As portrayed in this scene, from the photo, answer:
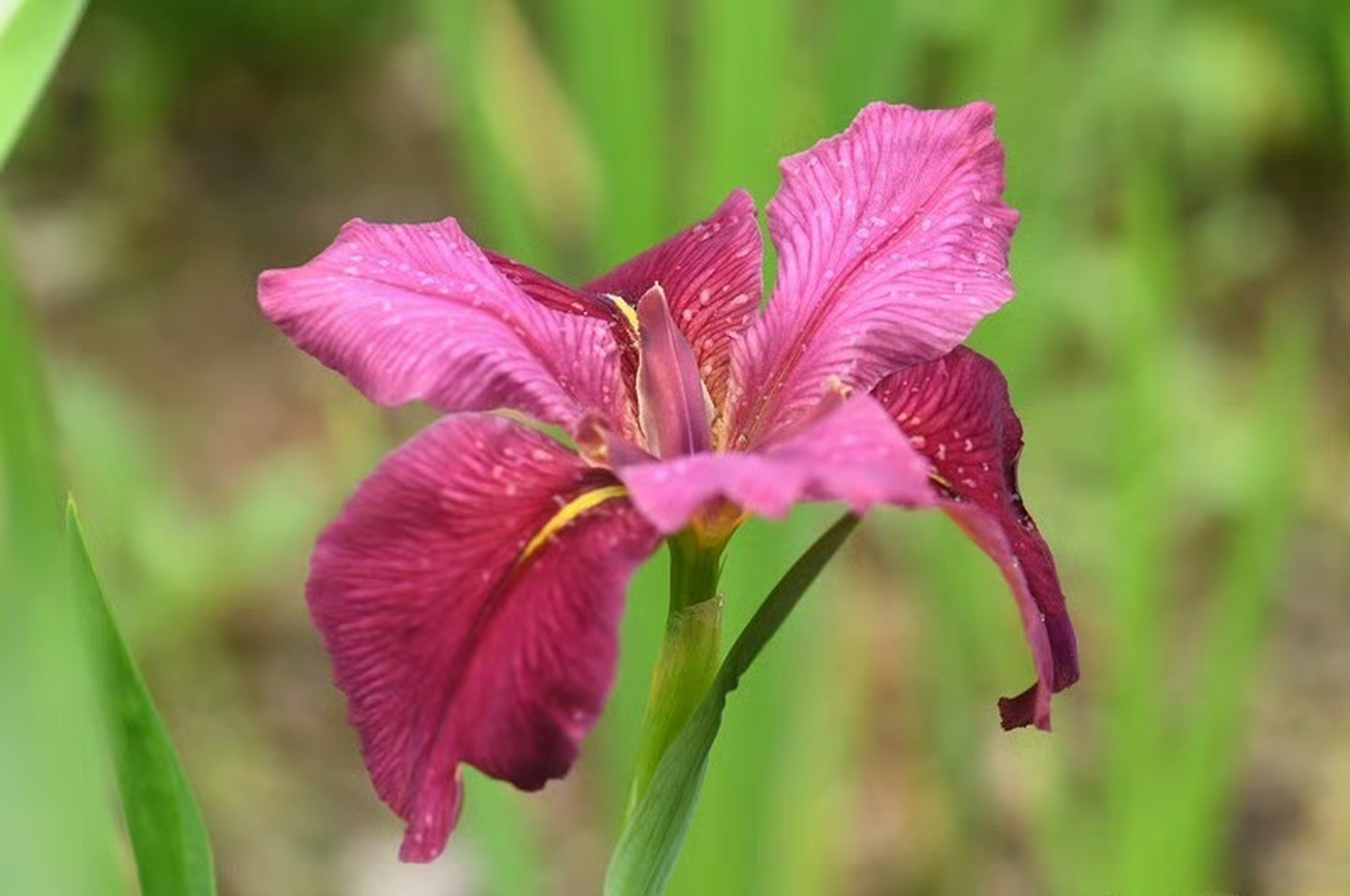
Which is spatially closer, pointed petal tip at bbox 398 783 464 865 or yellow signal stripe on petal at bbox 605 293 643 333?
pointed petal tip at bbox 398 783 464 865

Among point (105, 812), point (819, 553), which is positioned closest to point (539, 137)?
point (105, 812)

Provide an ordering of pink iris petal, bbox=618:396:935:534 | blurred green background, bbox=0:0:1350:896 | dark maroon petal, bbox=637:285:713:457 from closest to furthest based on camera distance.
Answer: pink iris petal, bbox=618:396:935:534 → dark maroon petal, bbox=637:285:713:457 → blurred green background, bbox=0:0:1350:896

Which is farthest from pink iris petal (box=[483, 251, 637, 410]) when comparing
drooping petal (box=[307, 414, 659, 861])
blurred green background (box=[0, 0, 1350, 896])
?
blurred green background (box=[0, 0, 1350, 896])

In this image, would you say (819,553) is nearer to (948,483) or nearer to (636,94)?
(948,483)

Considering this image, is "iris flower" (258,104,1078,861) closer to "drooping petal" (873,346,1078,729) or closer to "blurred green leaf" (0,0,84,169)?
"drooping petal" (873,346,1078,729)

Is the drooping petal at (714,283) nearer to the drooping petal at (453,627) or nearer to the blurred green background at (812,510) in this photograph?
the drooping petal at (453,627)

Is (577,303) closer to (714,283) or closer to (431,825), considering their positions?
(714,283)

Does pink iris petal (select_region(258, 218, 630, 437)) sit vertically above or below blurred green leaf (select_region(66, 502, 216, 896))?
above
